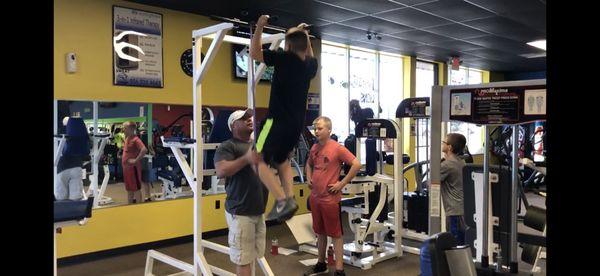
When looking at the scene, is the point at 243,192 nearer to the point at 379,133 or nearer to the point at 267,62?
the point at 267,62

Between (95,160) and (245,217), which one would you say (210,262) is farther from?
(245,217)

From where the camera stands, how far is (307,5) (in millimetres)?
5238

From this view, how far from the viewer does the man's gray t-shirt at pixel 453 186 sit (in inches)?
163

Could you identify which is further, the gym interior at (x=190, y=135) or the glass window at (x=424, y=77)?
the glass window at (x=424, y=77)

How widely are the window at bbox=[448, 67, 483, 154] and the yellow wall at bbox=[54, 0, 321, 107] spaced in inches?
232

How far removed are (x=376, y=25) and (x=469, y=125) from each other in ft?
18.3

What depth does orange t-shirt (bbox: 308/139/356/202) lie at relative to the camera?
4.21 meters

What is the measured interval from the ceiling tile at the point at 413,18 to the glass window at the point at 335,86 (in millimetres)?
1641

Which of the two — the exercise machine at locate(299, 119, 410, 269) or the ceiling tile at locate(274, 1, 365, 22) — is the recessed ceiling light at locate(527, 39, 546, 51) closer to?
the ceiling tile at locate(274, 1, 365, 22)

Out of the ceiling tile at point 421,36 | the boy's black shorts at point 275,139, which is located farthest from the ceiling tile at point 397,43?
the boy's black shorts at point 275,139

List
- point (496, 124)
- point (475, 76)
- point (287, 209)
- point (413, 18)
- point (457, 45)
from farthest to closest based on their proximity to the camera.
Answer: point (475, 76) < point (457, 45) < point (413, 18) < point (496, 124) < point (287, 209)

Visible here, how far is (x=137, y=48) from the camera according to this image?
17.0ft

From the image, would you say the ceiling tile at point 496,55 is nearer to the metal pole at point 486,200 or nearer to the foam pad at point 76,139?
the metal pole at point 486,200

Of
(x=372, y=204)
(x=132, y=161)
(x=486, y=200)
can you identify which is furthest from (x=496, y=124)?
(x=132, y=161)
